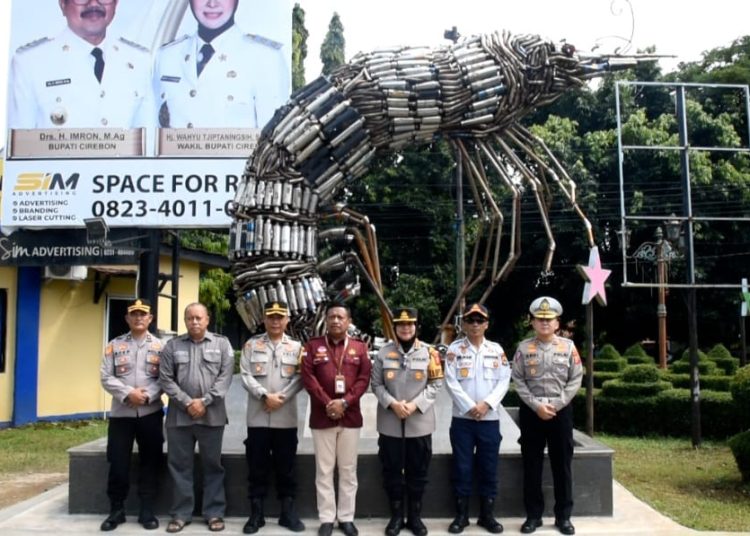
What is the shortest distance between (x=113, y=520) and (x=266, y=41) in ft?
21.4

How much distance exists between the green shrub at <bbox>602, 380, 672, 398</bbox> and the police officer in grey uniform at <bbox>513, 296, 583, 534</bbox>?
5899 millimetres

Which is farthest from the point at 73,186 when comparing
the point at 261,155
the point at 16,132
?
the point at 261,155

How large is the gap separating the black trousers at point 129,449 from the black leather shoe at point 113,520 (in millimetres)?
79

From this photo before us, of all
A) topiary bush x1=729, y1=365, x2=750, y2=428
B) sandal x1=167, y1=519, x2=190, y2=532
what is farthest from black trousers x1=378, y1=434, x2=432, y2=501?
topiary bush x1=729, y1=365, x2=750, y2=428

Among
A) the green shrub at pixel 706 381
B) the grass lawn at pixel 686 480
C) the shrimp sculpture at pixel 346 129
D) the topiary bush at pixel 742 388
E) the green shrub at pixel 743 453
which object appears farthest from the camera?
the green shrub at pixel 706 381

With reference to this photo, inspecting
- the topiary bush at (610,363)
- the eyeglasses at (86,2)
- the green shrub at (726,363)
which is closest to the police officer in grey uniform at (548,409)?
the eyeglasses at (86,2)

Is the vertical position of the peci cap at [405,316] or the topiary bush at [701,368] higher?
the peci cap at [405,316]

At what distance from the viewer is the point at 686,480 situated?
23.5 feet

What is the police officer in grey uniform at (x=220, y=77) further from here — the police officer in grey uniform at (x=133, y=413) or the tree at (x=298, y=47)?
the tree at (x=298, y=47)

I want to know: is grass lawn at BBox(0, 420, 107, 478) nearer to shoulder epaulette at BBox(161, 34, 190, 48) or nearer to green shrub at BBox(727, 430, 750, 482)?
shoulder epaulette at BBox(161, 34, 190, 48)

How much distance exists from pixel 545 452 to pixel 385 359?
140cm

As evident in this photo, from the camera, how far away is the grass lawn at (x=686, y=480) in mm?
5699

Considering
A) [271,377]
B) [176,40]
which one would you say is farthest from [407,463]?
[176,40]

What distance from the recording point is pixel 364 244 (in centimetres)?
647
